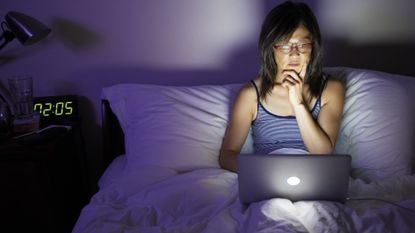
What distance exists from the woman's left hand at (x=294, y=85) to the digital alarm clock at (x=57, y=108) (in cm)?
94

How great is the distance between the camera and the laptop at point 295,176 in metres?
0.86

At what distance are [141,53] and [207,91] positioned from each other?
1.22 ft

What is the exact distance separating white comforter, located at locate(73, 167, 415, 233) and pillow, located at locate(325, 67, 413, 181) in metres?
0.12

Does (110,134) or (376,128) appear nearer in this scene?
(376,128)

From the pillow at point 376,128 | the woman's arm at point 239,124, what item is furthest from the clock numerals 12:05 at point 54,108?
the pillow at point 376,128

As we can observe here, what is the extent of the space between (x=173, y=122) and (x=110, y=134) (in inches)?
14.7

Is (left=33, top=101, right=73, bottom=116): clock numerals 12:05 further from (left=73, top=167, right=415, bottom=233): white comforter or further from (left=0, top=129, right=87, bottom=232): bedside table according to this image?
(left=73, top=167, right=415, bottom=233): white comforter

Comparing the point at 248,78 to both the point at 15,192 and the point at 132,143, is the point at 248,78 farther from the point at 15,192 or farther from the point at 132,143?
the point at 15,192

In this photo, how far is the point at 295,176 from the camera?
2.88ft

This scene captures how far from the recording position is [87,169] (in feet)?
5.83

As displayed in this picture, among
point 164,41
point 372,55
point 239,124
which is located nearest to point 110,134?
point 164,41

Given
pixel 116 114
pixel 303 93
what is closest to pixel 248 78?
pixel 303 93

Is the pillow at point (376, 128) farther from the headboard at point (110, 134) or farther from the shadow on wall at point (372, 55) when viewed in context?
the headboard at point (110, 134)

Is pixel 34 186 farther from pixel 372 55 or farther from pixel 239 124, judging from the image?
pixel 372 55
